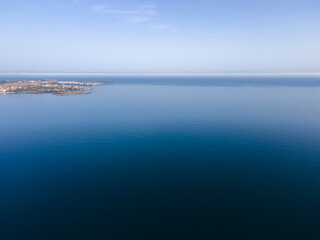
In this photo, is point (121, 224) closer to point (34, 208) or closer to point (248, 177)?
point (34, 208)

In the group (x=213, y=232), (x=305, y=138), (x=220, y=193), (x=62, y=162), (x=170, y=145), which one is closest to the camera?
(x=213, y=232)

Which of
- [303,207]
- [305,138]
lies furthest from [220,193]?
[305,138]

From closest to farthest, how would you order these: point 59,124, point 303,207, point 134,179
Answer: point 303,207 → point 134,179 → point 59,124

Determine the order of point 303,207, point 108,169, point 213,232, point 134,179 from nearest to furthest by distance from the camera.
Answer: point 213,232
point 303,207
point 134,179
point 108,169

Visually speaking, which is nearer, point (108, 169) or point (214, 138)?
point (108, 169)

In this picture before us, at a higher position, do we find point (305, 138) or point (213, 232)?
point (305, 138)

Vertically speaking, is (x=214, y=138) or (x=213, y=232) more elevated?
(x=214, y=138)

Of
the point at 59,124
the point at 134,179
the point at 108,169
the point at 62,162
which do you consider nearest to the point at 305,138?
the point at 134,179

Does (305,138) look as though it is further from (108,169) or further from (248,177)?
(108,169)

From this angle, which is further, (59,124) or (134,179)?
(59,124)
